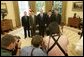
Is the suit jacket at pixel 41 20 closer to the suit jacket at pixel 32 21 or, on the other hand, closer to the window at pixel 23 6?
the suit jacket at pixel 32 21

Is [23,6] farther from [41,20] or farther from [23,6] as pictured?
[41,20]

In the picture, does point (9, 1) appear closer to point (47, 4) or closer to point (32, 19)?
point (32, 19)

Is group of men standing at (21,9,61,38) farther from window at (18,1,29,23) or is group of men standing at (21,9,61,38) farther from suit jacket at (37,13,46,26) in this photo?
window at (18,1,29,23)

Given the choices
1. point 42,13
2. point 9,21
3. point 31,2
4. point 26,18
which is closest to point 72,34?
point 42,13

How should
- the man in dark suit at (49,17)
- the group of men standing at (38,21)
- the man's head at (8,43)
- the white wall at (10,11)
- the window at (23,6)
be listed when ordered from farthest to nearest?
1. the window at (23,6)
2. the white wall at (10,11)
3. the group of men standing at (38,21)
4. the man in dark suit at (49,17)
5. the man's head at (8,43)

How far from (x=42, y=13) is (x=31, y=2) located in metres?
1.27

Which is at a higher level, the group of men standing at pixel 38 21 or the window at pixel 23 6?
the window at pixel 23 6

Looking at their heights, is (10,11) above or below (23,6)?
below

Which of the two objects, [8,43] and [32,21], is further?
[32,21]

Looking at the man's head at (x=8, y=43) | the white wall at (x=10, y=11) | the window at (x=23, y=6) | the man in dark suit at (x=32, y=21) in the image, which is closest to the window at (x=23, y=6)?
the window at (x=23, y=6)

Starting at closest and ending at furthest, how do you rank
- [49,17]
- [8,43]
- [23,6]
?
[8,43] < [49,17] < [23,6]

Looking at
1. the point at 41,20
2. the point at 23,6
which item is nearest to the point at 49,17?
the point at 41,20

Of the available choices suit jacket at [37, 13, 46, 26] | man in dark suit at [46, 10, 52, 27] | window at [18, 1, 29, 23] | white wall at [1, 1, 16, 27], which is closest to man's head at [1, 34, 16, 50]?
man in dark suit at [46, 10, 52, 27]

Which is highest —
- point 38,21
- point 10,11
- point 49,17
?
point 10,11
